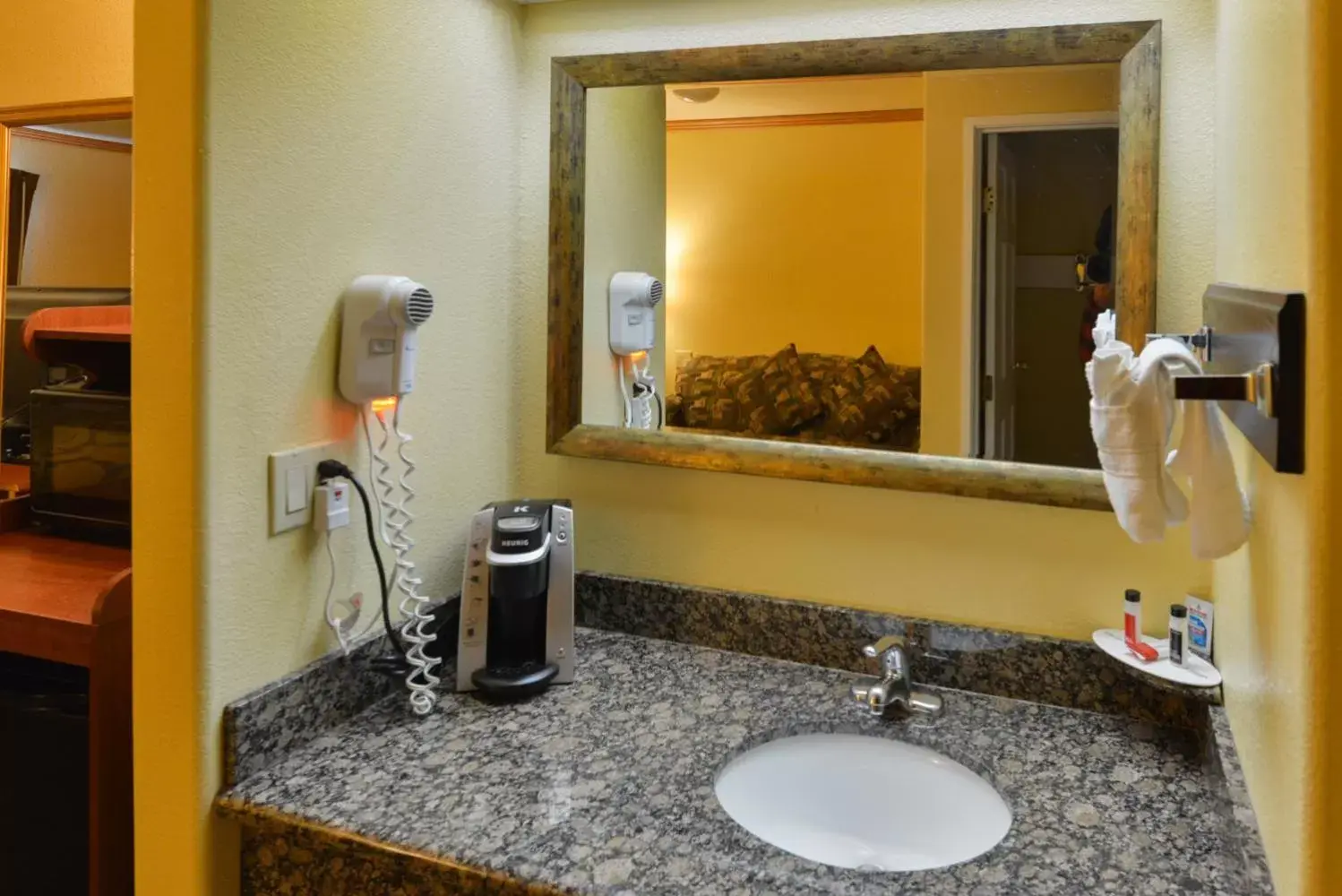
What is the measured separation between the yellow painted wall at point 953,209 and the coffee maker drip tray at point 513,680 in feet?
2.19

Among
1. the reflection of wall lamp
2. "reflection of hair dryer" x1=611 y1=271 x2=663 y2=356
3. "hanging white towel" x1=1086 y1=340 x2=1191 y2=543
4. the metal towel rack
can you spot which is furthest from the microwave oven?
the metal towel rack

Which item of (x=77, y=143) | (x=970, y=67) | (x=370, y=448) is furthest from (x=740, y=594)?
(x=77, y=143)

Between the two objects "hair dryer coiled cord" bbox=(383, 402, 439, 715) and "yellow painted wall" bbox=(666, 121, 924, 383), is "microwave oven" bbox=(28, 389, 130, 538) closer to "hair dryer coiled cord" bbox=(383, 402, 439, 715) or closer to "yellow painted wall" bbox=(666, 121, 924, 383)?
"hair dryer coiled cord" bbox=(383, 402, 439, 715)

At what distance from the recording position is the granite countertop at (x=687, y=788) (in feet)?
3.09

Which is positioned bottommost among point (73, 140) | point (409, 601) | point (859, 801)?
point (859, 801)

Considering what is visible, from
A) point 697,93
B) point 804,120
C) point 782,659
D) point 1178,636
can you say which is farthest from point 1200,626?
point 697,93

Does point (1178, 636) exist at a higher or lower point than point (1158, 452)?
lower

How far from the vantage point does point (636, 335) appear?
1.62 m

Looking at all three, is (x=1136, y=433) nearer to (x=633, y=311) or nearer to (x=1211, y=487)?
(x=1211, y=487)

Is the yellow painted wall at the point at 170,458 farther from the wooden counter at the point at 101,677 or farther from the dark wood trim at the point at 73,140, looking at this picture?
the dark wood trim at the point at 73,140

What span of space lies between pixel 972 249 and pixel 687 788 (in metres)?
0.86

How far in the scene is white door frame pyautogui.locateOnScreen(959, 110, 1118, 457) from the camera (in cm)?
134

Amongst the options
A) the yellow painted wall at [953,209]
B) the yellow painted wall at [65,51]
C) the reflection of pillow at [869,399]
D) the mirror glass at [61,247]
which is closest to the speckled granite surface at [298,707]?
the reflection of pillow at [869,399]

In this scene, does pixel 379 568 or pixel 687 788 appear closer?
pixel 687 788
